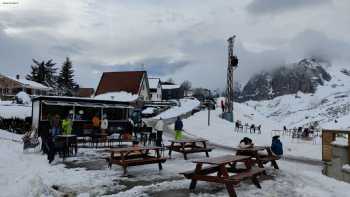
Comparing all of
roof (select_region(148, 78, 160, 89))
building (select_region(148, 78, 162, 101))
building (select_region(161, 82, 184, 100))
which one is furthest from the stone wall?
building (select_region(161, 82, 184, 100))

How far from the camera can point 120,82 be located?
62.0m

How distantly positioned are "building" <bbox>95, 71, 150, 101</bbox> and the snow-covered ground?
1767 inches

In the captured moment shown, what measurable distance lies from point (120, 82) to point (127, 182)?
5147 cm

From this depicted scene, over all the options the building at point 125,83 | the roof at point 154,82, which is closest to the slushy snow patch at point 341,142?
the building at point 125,83

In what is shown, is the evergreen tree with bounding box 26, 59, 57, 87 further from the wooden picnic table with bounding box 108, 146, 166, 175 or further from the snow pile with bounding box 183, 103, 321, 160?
the wooden picnic table with bounding box 108, 146, 166, 175

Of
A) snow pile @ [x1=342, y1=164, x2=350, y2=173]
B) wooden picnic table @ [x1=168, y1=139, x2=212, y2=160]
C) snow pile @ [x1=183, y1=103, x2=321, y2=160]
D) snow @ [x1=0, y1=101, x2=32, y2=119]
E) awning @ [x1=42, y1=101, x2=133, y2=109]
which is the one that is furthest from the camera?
snow @ [x1=0, y1=101, x2=32, y2=119]

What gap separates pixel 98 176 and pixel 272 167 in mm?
5662

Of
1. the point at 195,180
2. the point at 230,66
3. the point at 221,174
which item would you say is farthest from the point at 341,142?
the point at 230,66

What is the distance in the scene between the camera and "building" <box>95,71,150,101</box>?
59875 millimetres

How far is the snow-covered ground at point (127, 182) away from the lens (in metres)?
9.91

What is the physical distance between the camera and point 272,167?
14.2 metres

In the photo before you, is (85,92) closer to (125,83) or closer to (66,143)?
(125,83)

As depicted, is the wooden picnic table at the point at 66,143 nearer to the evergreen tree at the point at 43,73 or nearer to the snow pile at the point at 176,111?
the snow pile at the point at 176,111

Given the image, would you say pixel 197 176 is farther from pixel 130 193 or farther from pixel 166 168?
pixel 166 168
